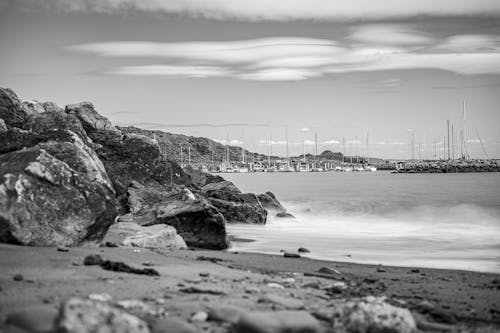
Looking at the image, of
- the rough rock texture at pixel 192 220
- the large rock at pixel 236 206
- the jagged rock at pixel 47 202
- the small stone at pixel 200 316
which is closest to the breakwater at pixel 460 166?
the large rock at pixel 236 206

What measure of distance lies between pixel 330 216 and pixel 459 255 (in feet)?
43.4

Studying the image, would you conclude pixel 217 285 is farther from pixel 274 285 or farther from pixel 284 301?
pixel 284 301

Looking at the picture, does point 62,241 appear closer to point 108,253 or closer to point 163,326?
point 108,253

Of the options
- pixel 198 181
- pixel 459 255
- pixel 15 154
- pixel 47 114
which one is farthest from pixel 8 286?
pixel 198 181

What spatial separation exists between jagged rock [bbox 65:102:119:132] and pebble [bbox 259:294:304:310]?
13.6 m

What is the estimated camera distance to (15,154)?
397 inches

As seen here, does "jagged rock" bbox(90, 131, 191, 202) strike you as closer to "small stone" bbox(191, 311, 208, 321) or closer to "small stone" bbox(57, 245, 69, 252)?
"small stone" bbox(57, 245, 69, 252)

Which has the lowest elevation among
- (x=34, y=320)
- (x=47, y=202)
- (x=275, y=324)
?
(x=275, y=324)

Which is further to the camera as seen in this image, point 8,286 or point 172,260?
point 172,260

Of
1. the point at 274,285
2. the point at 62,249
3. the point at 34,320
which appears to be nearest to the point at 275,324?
the point at 34,320

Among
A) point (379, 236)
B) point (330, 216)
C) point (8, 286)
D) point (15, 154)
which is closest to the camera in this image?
point (8, 286)

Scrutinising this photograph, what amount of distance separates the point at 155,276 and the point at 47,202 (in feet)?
9.83

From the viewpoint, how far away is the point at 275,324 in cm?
479

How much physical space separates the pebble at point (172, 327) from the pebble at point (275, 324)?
42 cm
